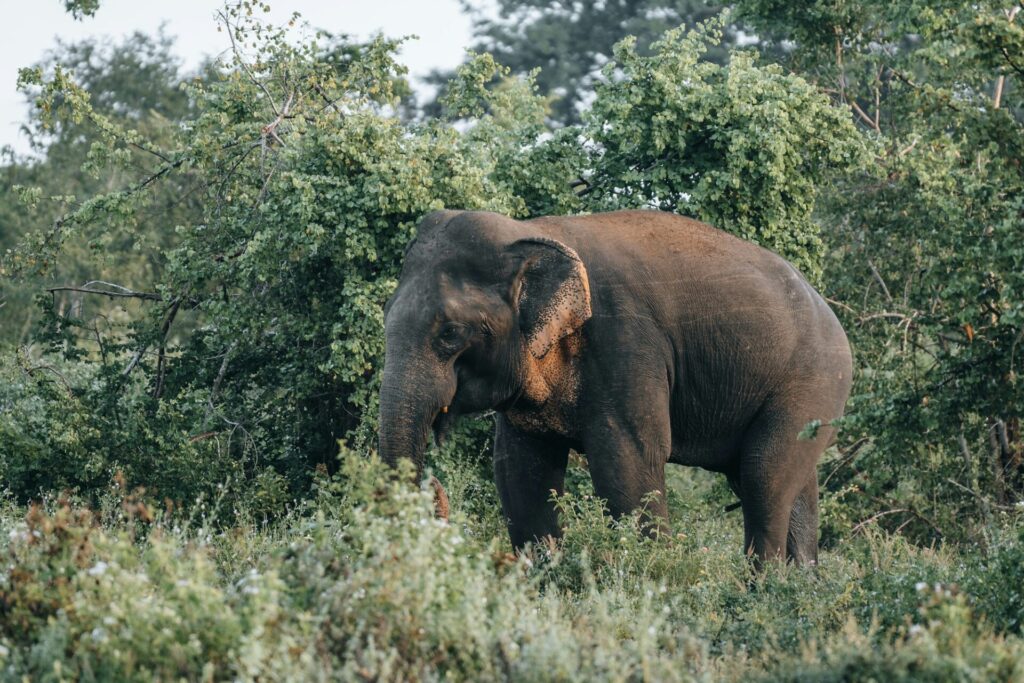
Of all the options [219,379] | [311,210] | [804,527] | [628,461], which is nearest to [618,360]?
[628,461]

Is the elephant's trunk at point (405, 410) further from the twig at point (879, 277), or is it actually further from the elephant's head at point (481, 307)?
the twig at point (879, 277)

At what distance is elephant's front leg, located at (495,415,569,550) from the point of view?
10500 mm

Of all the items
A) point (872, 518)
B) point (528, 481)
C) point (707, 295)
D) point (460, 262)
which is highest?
point (460, 262)

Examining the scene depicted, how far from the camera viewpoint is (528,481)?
1052 centimetres

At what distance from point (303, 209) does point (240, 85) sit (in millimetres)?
2847

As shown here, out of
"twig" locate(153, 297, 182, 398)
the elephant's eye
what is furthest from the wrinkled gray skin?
"twig" locate(153, 297, 182, 398)

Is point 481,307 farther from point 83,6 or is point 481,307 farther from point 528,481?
point 83,6

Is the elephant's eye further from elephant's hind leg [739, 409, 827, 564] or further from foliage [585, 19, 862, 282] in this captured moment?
foliage [585, 19, 862, 282]

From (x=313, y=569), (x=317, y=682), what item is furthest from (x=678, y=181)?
(x=317, y=682)

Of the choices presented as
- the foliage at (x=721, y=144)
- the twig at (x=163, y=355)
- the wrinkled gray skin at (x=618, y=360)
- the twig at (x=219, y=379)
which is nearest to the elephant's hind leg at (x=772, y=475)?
the wrinkled gray skin at (x=618, y=360)

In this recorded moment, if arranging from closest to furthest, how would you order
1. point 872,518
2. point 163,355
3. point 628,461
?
point 628,461, point 872,518, point 163,355

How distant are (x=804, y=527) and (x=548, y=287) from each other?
3001mm

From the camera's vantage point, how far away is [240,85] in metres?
14.7

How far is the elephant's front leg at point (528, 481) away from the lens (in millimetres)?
10500
